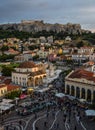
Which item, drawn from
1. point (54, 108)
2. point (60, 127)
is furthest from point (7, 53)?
point (60, 127)

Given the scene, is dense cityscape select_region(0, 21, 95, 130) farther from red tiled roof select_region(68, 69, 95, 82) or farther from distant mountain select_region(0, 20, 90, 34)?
distant mountain select_region(0, 20, 90, 34)

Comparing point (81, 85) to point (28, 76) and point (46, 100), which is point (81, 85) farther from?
point (28, 76)

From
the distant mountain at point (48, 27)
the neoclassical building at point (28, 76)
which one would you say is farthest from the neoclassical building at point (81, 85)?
the distant mountain at point (48, 27)

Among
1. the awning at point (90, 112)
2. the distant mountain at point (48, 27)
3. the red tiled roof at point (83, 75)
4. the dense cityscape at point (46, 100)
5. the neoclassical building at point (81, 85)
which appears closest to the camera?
the dense cityscape at point (46, 100)

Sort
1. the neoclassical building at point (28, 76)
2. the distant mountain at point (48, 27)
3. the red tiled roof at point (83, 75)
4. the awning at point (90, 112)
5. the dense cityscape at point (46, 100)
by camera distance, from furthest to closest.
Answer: the distant mountain at point (48, 27)
the neoclassical building at point (28, 76)
the red tiled roof at point (83, 75)
the awning at point (90, 112)
the dense cityscape at point (46, 100)

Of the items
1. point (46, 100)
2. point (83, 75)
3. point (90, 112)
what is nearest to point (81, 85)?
point (83, 75)

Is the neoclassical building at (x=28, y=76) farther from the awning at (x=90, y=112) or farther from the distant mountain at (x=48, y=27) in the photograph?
the distant mountain at (x=48, y=27)
